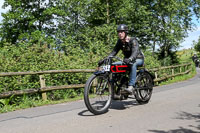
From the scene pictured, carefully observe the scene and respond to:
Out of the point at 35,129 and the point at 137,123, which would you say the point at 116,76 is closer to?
the point at 137,123

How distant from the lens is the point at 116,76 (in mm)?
6004

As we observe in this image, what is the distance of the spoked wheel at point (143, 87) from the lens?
6.53 meters

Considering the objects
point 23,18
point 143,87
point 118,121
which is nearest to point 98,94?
→ point 118,121

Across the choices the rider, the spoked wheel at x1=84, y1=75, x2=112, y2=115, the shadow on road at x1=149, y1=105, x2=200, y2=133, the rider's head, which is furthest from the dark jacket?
the shadow on road at x1=149, y1=105, x2=200, y2=133

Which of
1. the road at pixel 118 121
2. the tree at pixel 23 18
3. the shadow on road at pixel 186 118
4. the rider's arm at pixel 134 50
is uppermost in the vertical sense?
the tree at pixel 23 18

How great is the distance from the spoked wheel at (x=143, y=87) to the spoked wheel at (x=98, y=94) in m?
1.00

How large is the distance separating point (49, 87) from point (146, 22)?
2646cm

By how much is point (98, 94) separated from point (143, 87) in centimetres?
156

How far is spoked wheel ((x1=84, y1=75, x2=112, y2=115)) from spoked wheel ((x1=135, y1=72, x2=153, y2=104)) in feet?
3.29

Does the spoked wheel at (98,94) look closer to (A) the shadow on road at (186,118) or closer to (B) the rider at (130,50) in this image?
(B) the rider at (130,50)

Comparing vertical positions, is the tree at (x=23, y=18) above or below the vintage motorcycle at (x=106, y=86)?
above

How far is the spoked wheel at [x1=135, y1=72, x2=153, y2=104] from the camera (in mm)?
6528

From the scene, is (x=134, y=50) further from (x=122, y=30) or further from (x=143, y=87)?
(x=143, y=87)

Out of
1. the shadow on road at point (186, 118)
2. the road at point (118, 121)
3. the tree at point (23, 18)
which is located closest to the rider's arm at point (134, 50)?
the road at point (118, 121)
